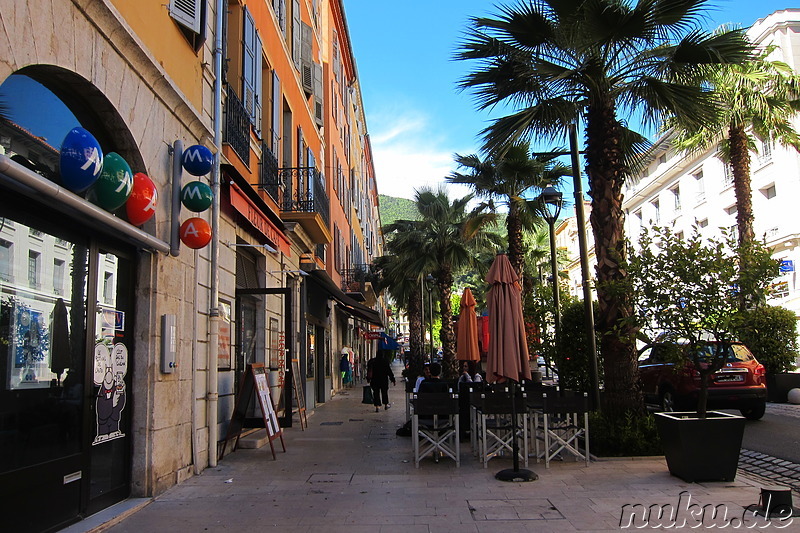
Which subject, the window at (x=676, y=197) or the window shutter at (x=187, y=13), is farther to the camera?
the window at (x=676, y=197)

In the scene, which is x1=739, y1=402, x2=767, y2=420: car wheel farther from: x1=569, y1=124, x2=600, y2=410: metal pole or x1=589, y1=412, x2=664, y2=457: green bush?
x1=589, y1=412, x2=664, y2=457: green bush

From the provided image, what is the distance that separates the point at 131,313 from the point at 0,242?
219 centimetres

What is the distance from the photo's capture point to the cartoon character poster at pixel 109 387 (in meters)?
5.77

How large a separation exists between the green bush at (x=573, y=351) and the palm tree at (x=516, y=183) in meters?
4.31

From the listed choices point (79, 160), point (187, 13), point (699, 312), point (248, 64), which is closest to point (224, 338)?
point (187, 13)

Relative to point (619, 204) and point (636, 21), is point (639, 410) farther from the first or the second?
point (636, 21)

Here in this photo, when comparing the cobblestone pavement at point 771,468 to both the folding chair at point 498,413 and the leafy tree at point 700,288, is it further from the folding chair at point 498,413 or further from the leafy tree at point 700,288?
the folding chair at point 498,413

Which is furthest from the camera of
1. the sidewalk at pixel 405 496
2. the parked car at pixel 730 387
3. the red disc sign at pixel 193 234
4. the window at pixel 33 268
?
the parked car at pixel 730 387

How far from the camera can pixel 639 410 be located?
9.14m

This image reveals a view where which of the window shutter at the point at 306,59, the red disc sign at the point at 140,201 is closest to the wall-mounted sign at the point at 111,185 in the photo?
the red disc sign at the point at 140,201

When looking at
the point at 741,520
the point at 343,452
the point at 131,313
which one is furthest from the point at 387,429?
the point at 741,520

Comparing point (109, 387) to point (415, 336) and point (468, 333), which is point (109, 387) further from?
point (415, 336)

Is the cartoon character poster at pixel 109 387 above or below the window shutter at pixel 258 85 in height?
below

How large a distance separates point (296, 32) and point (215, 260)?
33.8ft
